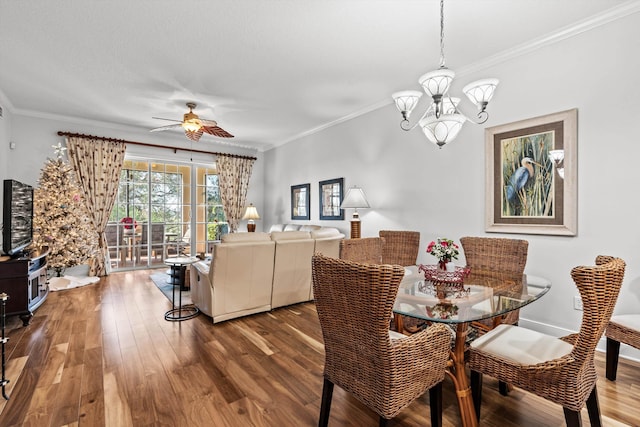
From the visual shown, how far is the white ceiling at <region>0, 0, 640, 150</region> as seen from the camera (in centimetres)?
243

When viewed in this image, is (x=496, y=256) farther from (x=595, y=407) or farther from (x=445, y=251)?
(x=595, y=407)

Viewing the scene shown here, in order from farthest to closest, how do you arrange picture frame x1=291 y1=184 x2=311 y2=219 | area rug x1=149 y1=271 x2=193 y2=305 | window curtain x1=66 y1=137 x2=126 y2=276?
picture frame x1=291 y1=184 x2=311 y2=219 → window curtain x1=66 y1=137 x2=126 y2=276 → area rug x1=149 y1=271 x2=193 y2=305

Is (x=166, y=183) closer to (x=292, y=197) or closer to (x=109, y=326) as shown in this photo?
(x=292, y=197)

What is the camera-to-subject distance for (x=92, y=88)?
13.0 feet

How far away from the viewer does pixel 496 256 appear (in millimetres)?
2486

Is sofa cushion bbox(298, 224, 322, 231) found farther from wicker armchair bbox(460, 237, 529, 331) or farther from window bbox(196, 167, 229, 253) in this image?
wicker armchair bbox(460, 237, 529, 331)

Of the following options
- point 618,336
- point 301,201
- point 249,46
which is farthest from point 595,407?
point 301,201

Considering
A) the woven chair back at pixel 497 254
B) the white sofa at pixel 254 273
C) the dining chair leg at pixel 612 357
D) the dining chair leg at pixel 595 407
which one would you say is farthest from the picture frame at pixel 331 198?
the dining chair leg at pixel 595 407

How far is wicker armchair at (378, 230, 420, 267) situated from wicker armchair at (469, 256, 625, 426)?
71.4 inches

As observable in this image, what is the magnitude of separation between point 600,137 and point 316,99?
3.15 meters

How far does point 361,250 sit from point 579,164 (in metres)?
2.02

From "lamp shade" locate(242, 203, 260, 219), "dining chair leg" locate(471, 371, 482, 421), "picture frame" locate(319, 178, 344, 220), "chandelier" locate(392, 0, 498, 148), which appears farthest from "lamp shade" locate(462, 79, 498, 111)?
"lamp shade" locate(242, 203, 260, 219)

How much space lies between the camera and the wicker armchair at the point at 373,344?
47.9 inches

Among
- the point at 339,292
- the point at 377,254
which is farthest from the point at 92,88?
the point at 339,292
